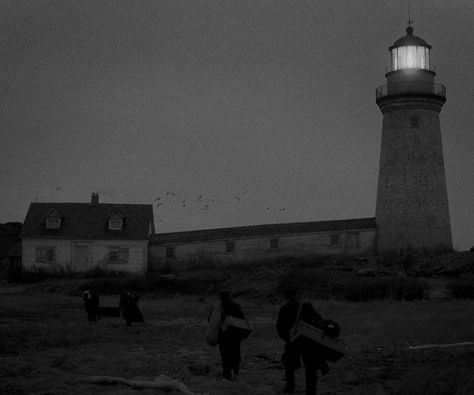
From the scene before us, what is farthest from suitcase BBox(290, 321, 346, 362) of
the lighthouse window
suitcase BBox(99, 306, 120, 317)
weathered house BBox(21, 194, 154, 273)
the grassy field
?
weathered house BBox(21, 194, 154, 273)

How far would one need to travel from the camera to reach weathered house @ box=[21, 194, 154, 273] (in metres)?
51.4

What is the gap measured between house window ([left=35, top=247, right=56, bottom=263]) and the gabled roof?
2.53ft

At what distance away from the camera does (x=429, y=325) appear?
77.6 feet

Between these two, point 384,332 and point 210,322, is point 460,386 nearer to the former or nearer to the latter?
point 210,322

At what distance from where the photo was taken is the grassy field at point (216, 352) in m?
14.8

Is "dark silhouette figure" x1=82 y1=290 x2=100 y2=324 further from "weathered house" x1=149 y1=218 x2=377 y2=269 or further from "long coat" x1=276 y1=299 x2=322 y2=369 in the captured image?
"weathered house" x1=149 y1=218 x2=377 y2=269

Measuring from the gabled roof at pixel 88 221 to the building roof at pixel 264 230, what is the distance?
56.6 inches

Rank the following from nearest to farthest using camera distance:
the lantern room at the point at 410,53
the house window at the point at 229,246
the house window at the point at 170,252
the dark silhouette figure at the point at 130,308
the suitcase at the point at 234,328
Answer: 1. the suitcase at the point at 234,328
2. the dark silhouette figure at the point at 130,308
3. the lantern room at the point at 410,53
4. the house window at the point at 229,246
5. the house window at the point at 170,252

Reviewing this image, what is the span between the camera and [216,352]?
2023 cm

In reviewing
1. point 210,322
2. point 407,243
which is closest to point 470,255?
point 407,243

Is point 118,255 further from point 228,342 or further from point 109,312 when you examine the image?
point 228,342

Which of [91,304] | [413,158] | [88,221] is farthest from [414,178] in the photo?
[91,304]

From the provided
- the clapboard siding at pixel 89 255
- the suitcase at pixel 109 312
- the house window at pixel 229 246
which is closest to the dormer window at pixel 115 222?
the clapboard siding at pixel 89 255

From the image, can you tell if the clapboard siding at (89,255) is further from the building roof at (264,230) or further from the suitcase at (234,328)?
the suitcase at (234,328)
